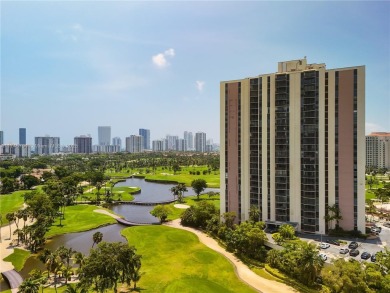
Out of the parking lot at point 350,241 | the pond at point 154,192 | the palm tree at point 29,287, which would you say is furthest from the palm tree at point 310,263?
the pond at point 154,192

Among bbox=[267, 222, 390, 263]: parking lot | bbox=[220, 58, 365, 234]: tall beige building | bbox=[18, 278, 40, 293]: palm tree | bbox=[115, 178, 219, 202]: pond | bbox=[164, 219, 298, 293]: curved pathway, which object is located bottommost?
bbox=[115, 178, 219, 202]: pond

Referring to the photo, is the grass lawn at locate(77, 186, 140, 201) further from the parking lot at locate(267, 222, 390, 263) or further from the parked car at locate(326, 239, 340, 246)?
the parked car at locate(326, 239, 340, 246)

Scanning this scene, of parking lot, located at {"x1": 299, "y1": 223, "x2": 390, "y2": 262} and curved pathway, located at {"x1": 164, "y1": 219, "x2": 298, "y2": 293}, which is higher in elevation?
parking lot, located at {"x1": 299, "y1": 223, "x2": 390, "y2": 262}

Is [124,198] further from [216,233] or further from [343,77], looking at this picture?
[343,77]

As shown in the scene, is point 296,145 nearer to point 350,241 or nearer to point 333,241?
point 333,241

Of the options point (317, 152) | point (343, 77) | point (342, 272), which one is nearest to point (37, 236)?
point (342, 272)

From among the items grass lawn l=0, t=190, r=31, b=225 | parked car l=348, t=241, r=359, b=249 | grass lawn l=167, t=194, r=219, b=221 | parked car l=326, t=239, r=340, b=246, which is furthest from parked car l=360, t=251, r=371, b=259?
grass lawn l=0, t=190, r=31, b=225

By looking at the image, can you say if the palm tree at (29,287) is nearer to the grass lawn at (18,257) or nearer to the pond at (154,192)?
the grass lawn at (18,257)
